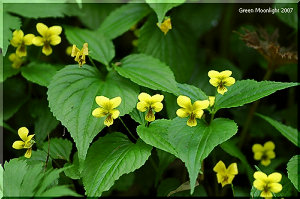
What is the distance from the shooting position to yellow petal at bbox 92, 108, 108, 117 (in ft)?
3.96

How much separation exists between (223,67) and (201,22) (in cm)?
26

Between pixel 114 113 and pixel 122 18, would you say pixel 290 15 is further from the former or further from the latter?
pixel 114 113

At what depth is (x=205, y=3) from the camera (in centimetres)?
207

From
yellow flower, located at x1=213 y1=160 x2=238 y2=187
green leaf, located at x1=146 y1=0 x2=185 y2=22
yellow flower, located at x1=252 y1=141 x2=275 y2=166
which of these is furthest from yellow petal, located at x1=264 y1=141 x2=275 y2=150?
green leaf, located at x1=146 y1=0 x2=185 y2=22

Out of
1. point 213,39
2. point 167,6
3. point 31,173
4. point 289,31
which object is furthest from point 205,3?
point 31,173

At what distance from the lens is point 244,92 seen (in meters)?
1.33

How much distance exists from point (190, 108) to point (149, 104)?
0.12 metres

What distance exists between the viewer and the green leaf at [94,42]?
5.17ft

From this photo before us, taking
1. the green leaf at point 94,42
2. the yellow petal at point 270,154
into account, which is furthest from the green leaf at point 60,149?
the yellow petal at point 270,154

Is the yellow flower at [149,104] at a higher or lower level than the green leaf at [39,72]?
lower

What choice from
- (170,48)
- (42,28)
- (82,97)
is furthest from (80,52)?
(170,48)

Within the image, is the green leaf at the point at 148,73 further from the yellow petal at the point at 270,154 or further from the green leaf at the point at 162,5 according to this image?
the yellow petal at the point at 270,154

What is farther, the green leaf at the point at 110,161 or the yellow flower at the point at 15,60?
the yellow flower at the point at 15,60

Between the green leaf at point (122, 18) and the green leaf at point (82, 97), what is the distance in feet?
1.03
